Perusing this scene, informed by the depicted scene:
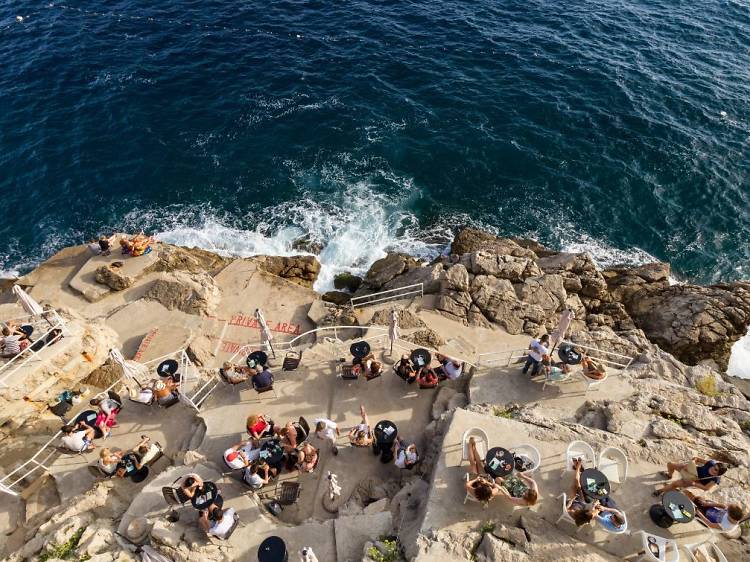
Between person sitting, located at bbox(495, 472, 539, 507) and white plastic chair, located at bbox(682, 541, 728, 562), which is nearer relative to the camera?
white plastic chair, located at bbox(682, 541, 728, 562)

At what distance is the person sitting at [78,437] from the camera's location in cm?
1486

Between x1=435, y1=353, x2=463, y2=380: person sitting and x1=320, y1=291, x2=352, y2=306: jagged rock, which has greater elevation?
x1=435, y1=353, x2=463, y2=380: person sitting

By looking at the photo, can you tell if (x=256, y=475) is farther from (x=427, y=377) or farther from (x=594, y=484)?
(x=594, y=484)

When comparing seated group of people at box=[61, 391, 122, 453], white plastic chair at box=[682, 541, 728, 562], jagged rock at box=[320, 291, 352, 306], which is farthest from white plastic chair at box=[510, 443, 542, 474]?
jagged rock at box=[320, 291, 352, 306]

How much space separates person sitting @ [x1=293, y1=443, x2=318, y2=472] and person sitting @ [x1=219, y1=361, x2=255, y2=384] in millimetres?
3743

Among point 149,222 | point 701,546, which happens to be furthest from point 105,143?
point 701,546

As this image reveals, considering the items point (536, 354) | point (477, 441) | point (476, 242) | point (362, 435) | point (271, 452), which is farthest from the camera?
point (476, 242)

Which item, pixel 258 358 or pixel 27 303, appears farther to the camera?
pixel 27 303

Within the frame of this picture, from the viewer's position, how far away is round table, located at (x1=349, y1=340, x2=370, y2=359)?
1688cm

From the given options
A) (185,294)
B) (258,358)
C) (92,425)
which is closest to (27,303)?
(92,425)

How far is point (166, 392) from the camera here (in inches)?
645

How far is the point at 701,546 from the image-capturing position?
1106 centimetres

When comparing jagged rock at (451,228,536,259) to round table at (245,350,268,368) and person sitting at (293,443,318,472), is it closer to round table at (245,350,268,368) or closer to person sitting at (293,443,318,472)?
round table at (245,350,268,368)

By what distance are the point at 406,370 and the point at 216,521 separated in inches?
306
